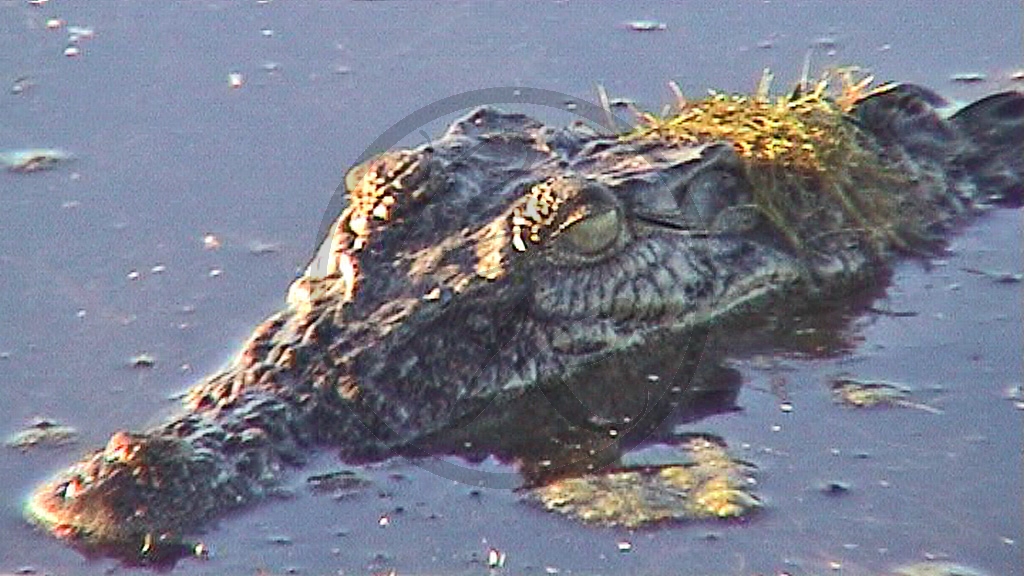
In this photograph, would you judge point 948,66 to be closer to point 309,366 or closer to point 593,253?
point 593,253

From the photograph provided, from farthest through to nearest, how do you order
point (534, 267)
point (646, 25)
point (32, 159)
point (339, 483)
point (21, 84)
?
point (646, 25) → point (21, 84) → point (32, 159) → point (534, 267) → point (339, 483)

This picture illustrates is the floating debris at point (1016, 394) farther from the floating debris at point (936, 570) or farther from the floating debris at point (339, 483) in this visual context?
the floating debris at point (339, 483)

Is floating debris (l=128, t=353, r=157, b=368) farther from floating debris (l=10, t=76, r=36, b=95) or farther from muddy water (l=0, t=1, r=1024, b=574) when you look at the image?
floating debris (l=10, t=76, r=36, b=95)

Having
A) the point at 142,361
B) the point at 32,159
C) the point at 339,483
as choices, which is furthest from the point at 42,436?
the point at 32,159

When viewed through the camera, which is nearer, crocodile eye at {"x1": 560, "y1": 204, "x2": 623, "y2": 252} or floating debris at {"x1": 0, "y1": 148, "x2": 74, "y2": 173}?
crocodile eye at {"x1": 560, "y1": 204, "x2": 623, "y2": 252}

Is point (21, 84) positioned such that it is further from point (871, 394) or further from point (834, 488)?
point (834, 488)

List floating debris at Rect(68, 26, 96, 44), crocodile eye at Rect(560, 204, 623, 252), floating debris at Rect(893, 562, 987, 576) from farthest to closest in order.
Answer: floating debris at Rect(68, 26, 96, 44)
crocodile eye at Rect(560, 204, 623, 252)
floating debris at Rect(893, 562, 987, 576)

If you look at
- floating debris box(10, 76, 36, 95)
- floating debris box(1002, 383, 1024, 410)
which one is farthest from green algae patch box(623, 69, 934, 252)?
floating debris box(10, 76, 36, 95)
